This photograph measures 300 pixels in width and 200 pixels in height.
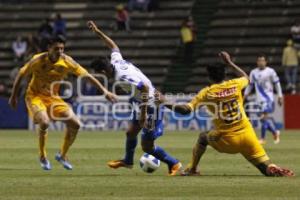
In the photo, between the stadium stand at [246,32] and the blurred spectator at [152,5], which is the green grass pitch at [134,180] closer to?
the stadium stand at [246,32]

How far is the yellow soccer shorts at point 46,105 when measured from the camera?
53.4ft

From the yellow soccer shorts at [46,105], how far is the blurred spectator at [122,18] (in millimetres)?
23835

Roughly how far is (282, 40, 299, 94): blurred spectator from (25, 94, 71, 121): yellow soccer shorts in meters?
19.8

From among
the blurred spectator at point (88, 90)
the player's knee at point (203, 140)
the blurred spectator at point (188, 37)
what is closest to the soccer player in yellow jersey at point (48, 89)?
the player's knee at point (203, 140)

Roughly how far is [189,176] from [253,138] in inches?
43.1

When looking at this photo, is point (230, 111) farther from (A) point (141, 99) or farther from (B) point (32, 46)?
(B) point (32, 46)

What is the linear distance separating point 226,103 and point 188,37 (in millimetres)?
24497

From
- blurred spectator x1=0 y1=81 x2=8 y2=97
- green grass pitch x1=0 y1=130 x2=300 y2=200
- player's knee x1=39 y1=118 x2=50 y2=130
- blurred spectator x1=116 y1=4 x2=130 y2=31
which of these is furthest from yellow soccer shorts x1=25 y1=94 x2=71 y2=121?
blurred spectator x1=116 y1=4 x2=130 y2=31

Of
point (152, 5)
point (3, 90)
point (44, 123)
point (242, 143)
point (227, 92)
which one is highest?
point (152, 5)

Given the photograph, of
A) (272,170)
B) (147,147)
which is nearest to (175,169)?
(147,147)

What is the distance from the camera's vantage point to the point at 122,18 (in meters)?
40.7

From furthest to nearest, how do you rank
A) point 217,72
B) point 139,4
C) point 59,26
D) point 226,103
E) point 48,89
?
point 139,4 → point 59,26 → point 48,89 → point 226,103 → point 217,72

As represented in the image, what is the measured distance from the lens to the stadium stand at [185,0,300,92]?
1514 inches

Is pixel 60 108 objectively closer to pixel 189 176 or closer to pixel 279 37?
pixel 189 176
